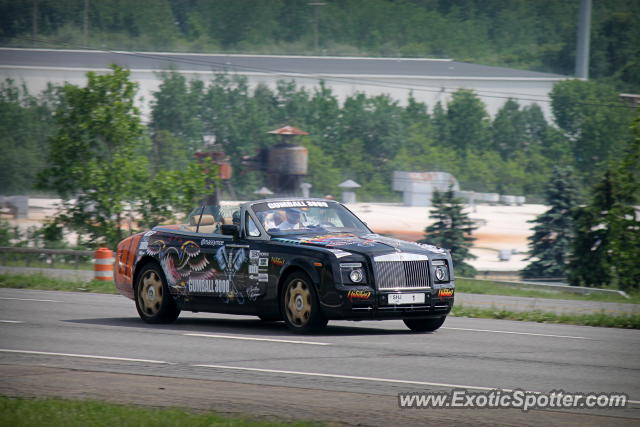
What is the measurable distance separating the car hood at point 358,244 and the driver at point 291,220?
364 mm

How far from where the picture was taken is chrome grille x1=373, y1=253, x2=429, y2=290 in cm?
1299

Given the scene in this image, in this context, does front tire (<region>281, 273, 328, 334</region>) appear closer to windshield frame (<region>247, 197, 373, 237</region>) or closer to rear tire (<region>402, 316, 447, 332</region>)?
windshield frame (<region>247, 197, 373, 237</region>)

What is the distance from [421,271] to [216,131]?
345ft

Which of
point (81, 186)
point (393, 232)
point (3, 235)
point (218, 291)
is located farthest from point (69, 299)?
point (393, 232)

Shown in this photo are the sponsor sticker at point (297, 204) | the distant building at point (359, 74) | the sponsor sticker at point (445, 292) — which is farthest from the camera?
the distant building at point (359, 74)

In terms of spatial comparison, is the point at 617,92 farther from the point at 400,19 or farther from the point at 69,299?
the point at 69,299

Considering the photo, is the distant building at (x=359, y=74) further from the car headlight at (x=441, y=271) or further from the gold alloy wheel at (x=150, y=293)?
the car headlight at (x=441, y=271)

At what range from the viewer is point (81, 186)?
5138 centimetres

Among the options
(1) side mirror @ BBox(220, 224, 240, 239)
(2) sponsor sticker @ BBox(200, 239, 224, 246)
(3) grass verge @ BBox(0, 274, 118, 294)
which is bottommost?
(3) grass verge @ BBox(0, 274, 118, 294)

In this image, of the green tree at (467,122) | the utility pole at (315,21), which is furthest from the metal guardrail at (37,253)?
the utility pole at (315,21)

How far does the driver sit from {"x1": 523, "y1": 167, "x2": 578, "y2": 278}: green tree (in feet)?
215

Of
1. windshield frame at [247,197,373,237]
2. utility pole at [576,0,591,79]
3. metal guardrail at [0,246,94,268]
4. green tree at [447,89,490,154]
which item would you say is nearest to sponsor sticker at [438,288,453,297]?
windshield frame at [247,197,373,237]

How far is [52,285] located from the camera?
78.9 feet

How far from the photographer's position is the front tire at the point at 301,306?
42.9ft
